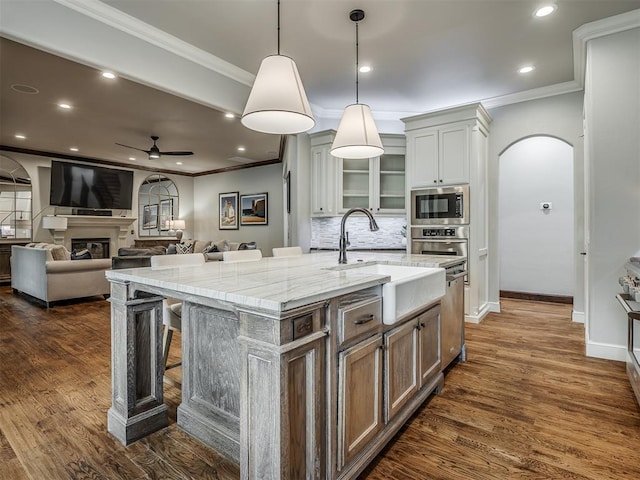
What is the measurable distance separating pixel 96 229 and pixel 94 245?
1.30 ft

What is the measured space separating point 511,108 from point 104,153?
7.88 metres

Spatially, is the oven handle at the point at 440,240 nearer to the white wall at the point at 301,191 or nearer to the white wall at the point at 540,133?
the white wall at the point at 540,133

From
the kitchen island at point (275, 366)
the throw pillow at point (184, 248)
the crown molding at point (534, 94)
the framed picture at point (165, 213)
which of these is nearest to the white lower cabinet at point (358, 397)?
the kitchen island at point (275, 366)

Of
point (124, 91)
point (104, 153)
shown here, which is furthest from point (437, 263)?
point (104, 153)

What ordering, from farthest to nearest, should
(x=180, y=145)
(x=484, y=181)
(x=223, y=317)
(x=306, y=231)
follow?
(x=180, y=145) < (x=306, y=231) < (x=484, y=181) < (x=223, y=317)

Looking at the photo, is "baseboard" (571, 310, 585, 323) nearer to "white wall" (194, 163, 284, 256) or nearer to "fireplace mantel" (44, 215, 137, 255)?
"white wall" (194, 163, 284, 256)

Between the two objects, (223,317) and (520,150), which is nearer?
(223,317)

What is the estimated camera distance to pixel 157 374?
1.92 m

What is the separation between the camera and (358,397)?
1479mm

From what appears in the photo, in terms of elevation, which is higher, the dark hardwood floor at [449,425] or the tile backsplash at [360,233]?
the tile backsplash at [360,233]

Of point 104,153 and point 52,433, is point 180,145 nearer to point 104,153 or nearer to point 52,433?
point 104,153

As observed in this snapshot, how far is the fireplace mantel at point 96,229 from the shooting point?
25.7ft

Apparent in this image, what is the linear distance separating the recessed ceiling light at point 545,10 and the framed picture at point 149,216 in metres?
9.42

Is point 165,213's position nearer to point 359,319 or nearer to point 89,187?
point 89,187
